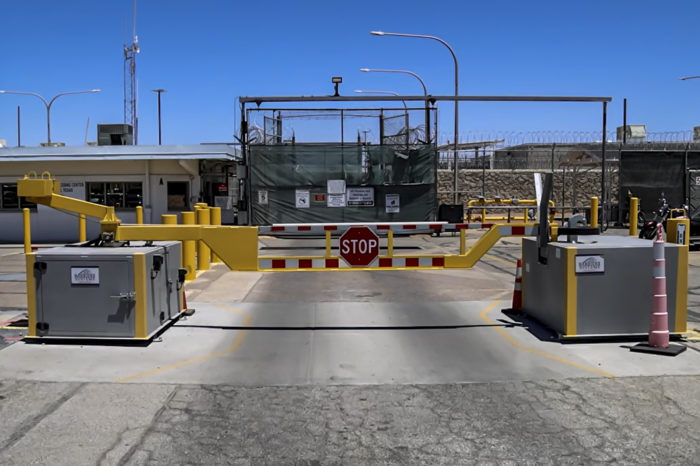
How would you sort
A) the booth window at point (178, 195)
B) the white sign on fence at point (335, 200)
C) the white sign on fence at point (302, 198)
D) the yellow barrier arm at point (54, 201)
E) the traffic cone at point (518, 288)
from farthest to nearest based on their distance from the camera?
the booth window at point (178, 195)
the white sign on fence at point (335, 200)
the white sign on fence at point (302, 198)
the traffic cone at point (518, 288)
the yellow barrier arm at point (54, 201)

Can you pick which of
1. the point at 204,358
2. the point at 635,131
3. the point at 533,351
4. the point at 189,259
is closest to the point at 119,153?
the point at 189,259

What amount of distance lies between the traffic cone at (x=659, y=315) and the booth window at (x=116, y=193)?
18.7 metres

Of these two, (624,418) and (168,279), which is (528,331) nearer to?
(624,418)

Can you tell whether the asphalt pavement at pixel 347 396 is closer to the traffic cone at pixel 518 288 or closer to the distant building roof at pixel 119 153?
the traffic cone at pixel 518 288

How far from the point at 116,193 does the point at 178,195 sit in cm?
224

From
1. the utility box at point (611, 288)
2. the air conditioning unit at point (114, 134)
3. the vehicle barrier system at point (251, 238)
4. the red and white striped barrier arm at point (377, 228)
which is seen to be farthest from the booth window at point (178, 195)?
the utility box at point (611, 288)

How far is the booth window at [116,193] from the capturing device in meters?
21.7

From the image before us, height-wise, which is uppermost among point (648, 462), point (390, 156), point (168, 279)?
point (390, 156)

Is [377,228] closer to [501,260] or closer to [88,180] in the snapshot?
[501,260]

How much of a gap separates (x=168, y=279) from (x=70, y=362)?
1.61m

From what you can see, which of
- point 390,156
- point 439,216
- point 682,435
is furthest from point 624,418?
point 439,216

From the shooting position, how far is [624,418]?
15.4 feet

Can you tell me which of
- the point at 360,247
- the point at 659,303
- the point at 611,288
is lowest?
the point at 659,303

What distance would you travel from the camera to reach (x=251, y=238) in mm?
7395
